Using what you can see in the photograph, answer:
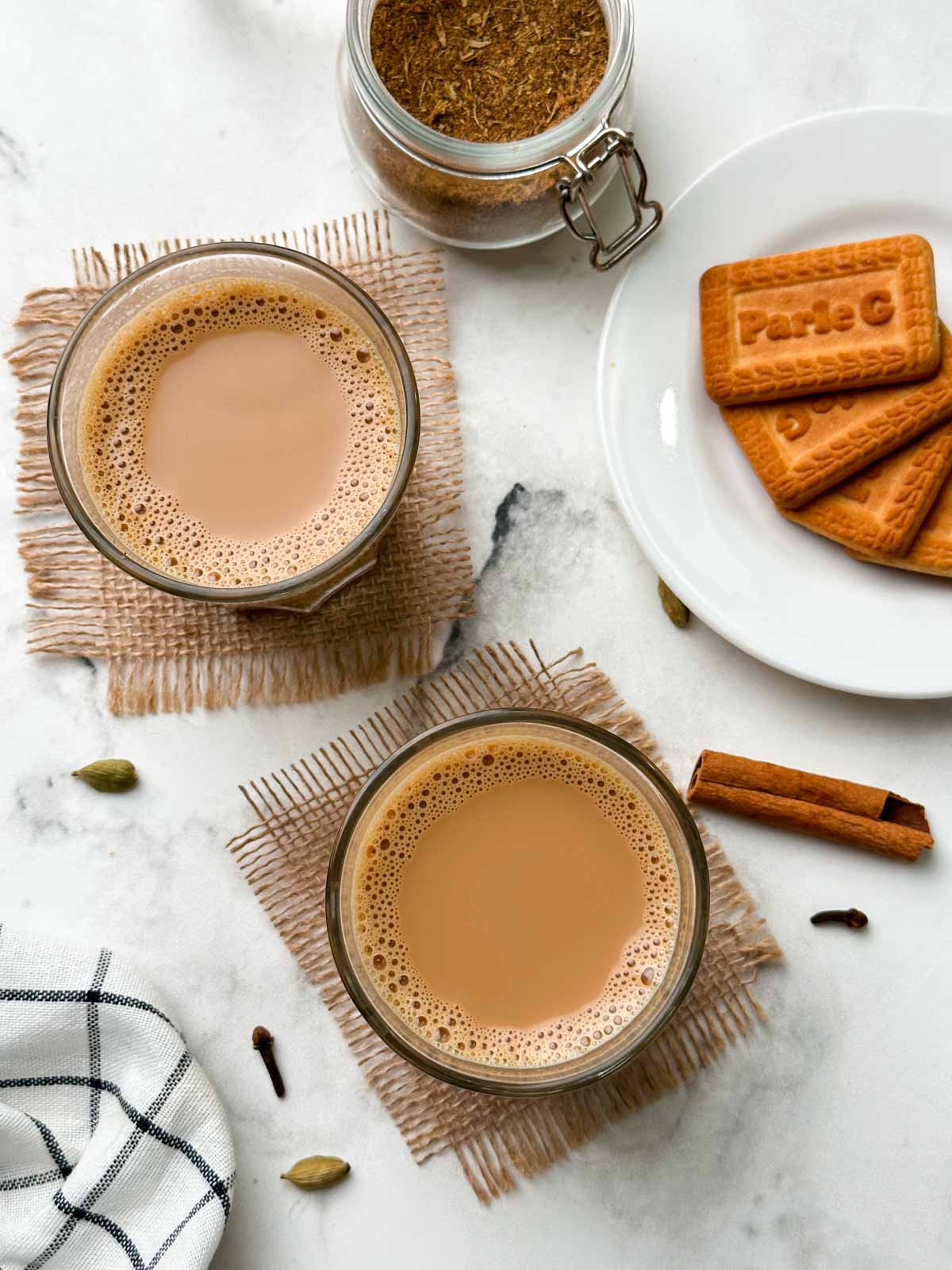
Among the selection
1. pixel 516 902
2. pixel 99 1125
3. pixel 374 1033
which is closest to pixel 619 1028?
pixel 516 902

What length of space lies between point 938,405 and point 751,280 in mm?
308

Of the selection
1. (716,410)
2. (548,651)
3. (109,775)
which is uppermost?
(716,410)

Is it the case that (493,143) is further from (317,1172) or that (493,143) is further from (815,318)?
(317,1172)

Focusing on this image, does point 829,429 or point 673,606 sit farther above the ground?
point 829,429

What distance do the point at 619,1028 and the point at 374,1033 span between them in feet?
1.18

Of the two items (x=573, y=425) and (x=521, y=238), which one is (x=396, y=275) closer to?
(x=521, y=238)

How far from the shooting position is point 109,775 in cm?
162

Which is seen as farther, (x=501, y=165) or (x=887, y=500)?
(x=887, y=500)

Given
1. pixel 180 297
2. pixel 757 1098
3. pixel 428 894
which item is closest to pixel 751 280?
pixel 180 297

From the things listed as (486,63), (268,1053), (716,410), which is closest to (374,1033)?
(268,1053)

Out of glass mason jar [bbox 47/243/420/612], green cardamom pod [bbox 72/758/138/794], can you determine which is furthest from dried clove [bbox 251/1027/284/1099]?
glass mason jar [bbox 47/243/420/612]

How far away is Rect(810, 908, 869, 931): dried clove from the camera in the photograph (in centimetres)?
161

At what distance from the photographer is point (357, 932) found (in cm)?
144

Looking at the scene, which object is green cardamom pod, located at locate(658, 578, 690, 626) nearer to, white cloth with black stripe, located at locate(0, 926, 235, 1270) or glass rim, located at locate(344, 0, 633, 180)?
glass rim, located at locate(344, 0, 633, 180)
